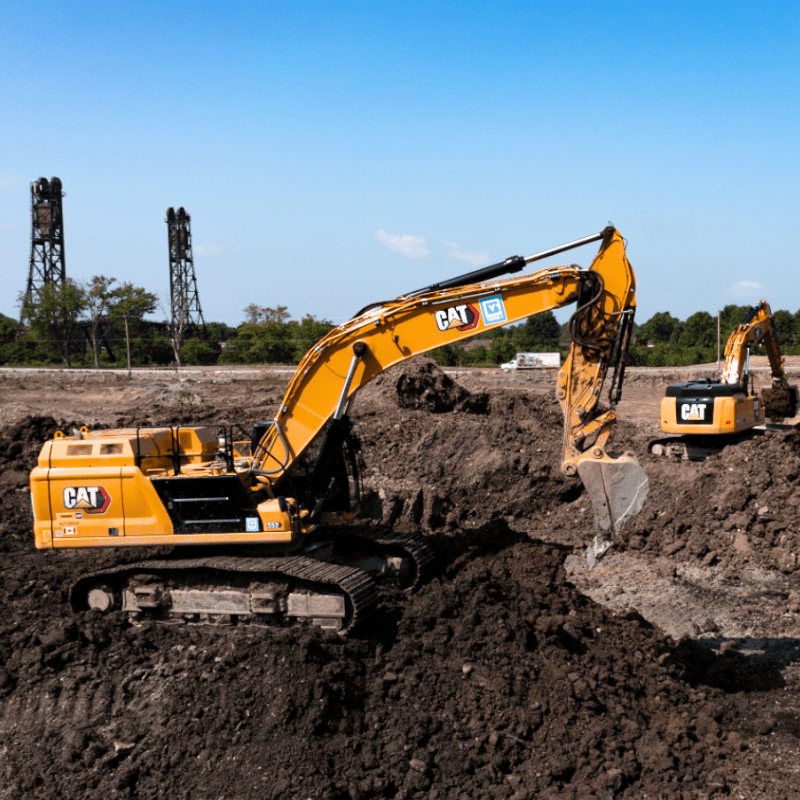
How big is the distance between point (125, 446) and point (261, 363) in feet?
116

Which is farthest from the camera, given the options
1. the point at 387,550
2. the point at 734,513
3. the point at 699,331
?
the point at 699,331

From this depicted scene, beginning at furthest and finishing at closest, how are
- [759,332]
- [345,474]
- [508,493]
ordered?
[759,332], [508,493], [345,474]

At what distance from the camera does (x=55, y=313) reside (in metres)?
45.3

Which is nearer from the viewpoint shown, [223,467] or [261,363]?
[223,467]

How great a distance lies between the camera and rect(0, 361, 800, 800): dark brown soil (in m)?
5.80

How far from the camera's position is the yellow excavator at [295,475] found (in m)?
7.58

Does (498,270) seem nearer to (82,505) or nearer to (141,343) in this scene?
(82,505)

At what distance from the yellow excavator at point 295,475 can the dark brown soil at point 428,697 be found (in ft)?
1.33

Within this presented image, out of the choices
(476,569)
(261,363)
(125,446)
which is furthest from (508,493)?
(261,363)

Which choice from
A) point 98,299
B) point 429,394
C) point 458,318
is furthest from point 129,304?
point 458,318

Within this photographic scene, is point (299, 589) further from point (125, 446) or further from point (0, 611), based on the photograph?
point (0, 611)

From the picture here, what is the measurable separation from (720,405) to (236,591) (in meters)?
10.3

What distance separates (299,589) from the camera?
7680 millimetres

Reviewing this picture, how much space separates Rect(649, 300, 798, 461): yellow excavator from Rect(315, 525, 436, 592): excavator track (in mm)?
7679
